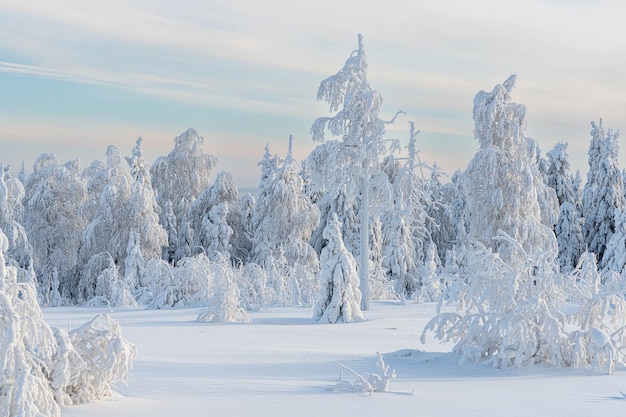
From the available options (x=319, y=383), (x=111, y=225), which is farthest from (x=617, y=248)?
(x=319, y=383)

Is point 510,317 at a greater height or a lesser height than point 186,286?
greater

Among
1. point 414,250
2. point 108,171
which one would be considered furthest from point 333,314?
point 414,250

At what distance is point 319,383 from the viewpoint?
29.8 feet

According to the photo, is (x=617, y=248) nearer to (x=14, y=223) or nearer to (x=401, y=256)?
(x=401, y=256)

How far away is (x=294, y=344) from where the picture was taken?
44.8ft

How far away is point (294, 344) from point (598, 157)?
3297 cm

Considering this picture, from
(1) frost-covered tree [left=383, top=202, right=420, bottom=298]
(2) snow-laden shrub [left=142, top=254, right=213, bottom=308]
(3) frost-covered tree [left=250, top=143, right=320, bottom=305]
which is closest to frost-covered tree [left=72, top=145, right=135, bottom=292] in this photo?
(3) frost-covered tree [left=250, top=143, right=320, bottom=305]

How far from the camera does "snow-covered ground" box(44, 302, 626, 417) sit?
300 inches

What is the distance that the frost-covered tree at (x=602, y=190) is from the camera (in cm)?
4125

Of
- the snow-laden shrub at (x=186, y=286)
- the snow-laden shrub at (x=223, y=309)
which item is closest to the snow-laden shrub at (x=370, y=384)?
the snow-laden shrub at (x=223, y=309)

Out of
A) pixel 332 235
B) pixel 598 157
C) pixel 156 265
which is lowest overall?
pixel 156 265

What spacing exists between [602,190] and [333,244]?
27164mm

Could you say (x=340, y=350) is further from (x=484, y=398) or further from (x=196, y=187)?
(x=196, y=187)

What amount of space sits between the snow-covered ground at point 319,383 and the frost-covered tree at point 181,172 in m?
26.0
